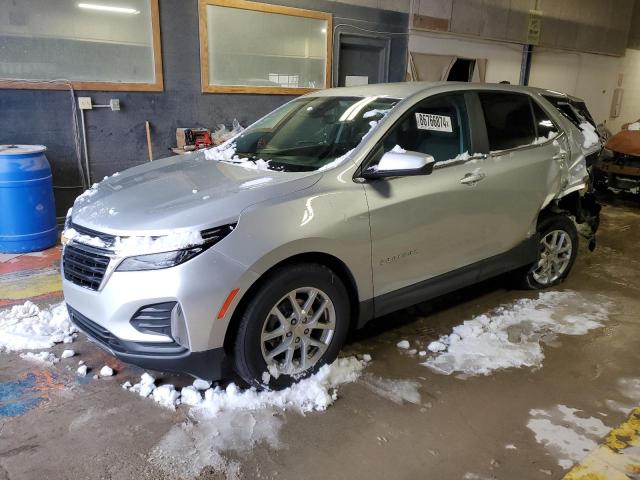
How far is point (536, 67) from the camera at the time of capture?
1232cm

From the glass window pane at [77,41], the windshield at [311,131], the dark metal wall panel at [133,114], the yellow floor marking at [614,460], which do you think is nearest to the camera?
the yellow floor marking at [614,460]

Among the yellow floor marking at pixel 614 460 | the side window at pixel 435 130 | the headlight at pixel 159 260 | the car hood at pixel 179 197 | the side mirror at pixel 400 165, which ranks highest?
the side window at pixel 435 130

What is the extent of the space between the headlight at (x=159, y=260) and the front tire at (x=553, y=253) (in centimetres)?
310

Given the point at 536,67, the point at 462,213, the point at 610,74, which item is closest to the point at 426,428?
the point at 462,213

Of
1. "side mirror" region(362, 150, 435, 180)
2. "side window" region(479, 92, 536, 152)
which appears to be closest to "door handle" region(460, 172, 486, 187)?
"side window" region(479, 92, 536, 152)

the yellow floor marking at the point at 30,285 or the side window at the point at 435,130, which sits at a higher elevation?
the side window at the point at 435,130

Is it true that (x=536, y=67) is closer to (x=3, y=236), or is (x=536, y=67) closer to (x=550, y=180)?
(x=550, y=180)

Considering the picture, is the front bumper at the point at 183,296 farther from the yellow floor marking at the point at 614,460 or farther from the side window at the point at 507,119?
the side window at the point at 507,119

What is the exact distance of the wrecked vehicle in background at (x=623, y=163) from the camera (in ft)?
27.6

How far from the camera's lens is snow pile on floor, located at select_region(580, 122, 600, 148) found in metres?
4.68

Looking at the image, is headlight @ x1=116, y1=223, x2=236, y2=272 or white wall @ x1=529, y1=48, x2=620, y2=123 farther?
white wall @ x1=529, y1=48, x2=620, y2=123

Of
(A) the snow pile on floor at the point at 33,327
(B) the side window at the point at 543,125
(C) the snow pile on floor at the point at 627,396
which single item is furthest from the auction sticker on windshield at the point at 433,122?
(A) the snow pile on floor at the point at 33,327

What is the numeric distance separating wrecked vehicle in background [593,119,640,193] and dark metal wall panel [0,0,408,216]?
5.81 meters

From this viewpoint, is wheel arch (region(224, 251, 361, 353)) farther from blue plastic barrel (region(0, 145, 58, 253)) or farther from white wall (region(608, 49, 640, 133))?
white wall (region(608, 49, 640, 133))
